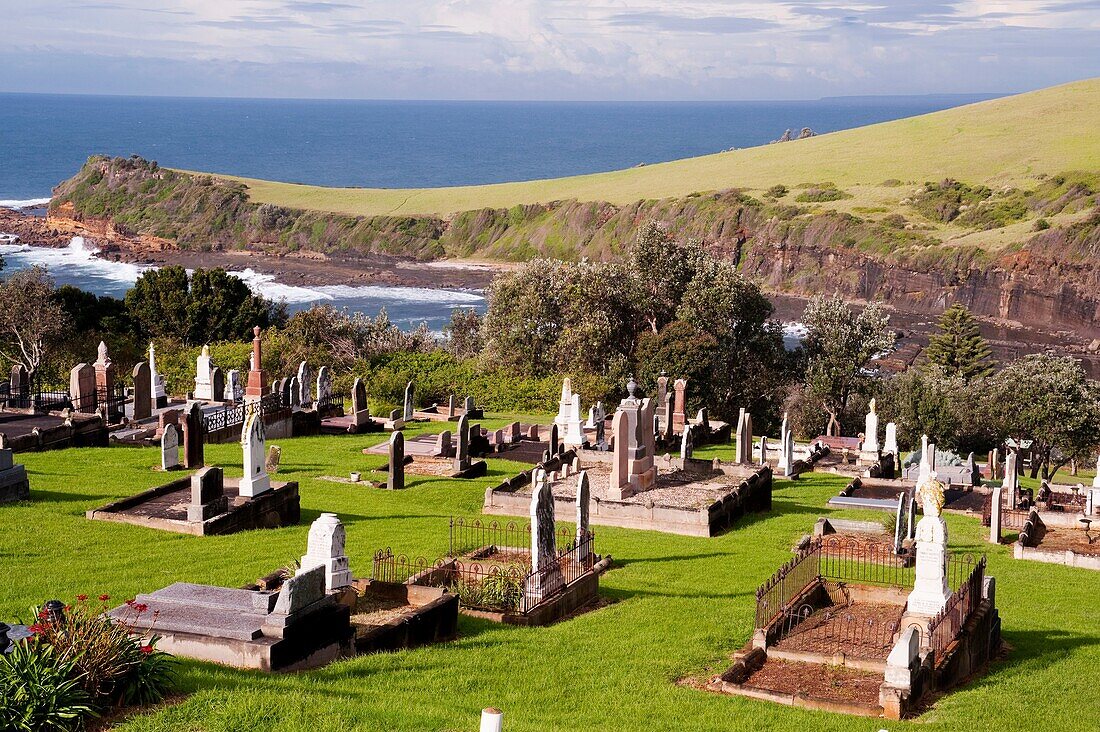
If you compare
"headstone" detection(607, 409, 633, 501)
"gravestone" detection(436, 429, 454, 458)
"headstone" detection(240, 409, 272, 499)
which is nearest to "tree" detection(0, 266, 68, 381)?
"gravestone" detection(436, 429, 454, 458)

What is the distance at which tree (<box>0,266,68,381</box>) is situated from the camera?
43406mm

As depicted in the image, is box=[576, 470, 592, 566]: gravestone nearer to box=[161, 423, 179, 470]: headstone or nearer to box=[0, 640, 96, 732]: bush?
box=[0, 640, 96, 732]: bush

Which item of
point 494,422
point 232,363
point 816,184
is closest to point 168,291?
point 232,363

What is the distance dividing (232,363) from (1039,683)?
34.0 metres

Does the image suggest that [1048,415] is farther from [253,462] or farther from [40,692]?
[40,692]

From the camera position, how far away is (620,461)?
2403cm

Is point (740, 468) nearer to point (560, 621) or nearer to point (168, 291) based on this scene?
point (560, 621)

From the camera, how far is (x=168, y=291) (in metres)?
53.2

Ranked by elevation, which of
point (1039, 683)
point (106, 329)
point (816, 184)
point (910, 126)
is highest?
point (910, 126)

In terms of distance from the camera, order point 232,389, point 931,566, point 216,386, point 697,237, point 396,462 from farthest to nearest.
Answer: point 697,237
point 232,389
point 216,386
point 396,462
point 931,566

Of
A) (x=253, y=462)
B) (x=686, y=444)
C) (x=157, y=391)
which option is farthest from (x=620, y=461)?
(x=157, y=391)

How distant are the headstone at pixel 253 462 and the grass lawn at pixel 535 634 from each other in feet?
3.27

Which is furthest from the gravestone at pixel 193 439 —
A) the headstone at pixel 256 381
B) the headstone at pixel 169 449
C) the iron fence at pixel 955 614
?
the iron fence at pixel 955 614

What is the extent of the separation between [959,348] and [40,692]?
6326 centimetres
